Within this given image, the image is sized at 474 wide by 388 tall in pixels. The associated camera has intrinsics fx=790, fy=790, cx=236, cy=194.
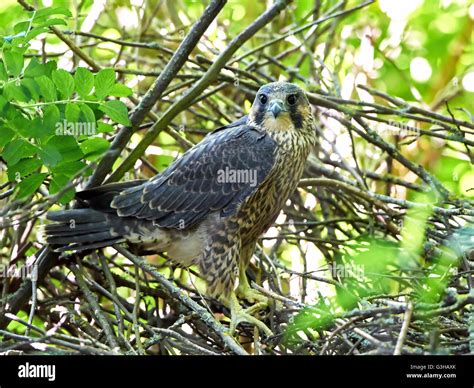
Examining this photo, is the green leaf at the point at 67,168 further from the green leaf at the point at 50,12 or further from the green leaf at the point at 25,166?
the green leaf at the point at 50,12

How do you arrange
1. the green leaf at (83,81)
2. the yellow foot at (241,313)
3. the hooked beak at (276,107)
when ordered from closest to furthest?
the green leaf at (83,81) → the yellow foot at (241,313) → the hooked beak at (276,107)

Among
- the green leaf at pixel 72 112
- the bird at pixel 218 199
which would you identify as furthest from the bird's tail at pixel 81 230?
the green leaf at pixel 72 112

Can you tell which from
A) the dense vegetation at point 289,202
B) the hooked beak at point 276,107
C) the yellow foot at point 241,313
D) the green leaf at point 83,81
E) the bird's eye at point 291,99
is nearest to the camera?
the dense vegetation at point 289,202

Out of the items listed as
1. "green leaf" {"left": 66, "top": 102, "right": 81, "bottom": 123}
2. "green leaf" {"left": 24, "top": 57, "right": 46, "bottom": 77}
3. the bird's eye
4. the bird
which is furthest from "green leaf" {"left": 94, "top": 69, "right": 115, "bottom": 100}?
the bird's eye

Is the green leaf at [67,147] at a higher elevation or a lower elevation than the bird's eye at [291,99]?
lower

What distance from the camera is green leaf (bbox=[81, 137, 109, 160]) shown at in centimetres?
319

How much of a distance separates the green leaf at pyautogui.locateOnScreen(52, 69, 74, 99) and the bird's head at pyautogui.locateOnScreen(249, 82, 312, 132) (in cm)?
91

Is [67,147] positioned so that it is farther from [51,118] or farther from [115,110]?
[115,110]

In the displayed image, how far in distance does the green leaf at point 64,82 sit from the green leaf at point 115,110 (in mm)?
140

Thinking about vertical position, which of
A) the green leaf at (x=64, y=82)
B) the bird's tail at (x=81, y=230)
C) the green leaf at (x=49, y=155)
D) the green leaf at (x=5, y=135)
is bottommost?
the bird's tail at (x=81, y=230)

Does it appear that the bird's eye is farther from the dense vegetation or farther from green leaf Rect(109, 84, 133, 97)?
green leaf Rect(109, 84, 133, 97)

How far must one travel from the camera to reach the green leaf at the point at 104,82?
316 centimetres
